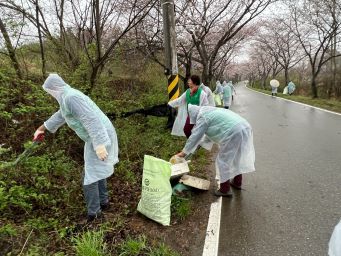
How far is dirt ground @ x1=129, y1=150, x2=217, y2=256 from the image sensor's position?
11.5ft

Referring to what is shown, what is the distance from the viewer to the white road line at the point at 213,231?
3.39m

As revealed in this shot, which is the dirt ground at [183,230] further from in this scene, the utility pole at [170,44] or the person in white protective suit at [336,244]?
the utility pole at [170,44]

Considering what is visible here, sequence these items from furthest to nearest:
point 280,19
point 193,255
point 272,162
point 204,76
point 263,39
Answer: point 263,39, point 280,19, point 204,76, point 272,162, point 193,255

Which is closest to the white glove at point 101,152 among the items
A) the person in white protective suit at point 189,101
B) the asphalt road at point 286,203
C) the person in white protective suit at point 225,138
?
the person in white protective suit at point 225,138

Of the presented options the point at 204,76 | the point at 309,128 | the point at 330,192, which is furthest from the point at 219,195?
the point at 204,76

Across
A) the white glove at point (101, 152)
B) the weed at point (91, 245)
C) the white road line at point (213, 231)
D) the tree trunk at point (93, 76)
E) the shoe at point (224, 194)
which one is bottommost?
the white road line at point (213, 231)

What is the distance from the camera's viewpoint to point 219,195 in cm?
479

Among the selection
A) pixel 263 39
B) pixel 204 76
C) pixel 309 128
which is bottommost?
pixel 309 128

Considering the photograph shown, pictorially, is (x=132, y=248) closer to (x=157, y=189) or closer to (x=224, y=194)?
(x=157, y=189)

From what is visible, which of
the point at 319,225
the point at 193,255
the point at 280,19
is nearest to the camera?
the point at 193,255

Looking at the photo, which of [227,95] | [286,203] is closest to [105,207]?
[286,203]

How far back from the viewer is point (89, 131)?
3477mm

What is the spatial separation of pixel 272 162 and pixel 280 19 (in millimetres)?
26009

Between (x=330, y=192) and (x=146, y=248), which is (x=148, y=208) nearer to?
(x=146, y=248)
